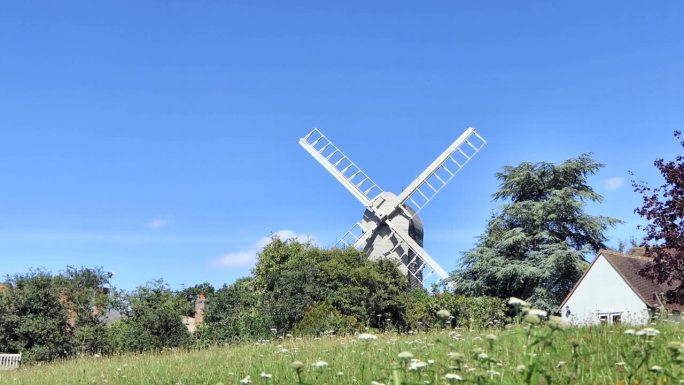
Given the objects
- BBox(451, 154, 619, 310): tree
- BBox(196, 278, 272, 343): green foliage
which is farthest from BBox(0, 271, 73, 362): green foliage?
BBox(451, 154, 619, 310): tree

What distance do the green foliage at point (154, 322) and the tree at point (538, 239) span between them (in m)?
15.7

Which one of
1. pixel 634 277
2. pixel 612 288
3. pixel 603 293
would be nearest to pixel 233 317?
pixel 603 293

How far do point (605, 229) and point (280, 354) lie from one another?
1062 inches

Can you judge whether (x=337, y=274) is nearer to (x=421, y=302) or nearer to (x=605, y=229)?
(x=421, y=302)

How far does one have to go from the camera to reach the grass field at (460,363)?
3531mm

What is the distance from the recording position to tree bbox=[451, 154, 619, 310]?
3031 centimetres

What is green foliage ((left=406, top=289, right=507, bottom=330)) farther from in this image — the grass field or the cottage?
the grass field

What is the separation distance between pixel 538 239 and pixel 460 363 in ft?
97.0

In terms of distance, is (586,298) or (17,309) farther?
(586,298)

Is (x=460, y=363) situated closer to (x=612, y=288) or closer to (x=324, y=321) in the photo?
(x=324, y=321)

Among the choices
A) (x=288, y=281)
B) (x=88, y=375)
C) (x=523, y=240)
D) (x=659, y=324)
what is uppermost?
(x=523, y=240)

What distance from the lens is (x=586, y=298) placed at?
27.7m

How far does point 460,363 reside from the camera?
3734mm

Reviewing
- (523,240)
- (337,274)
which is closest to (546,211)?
(523,240)
